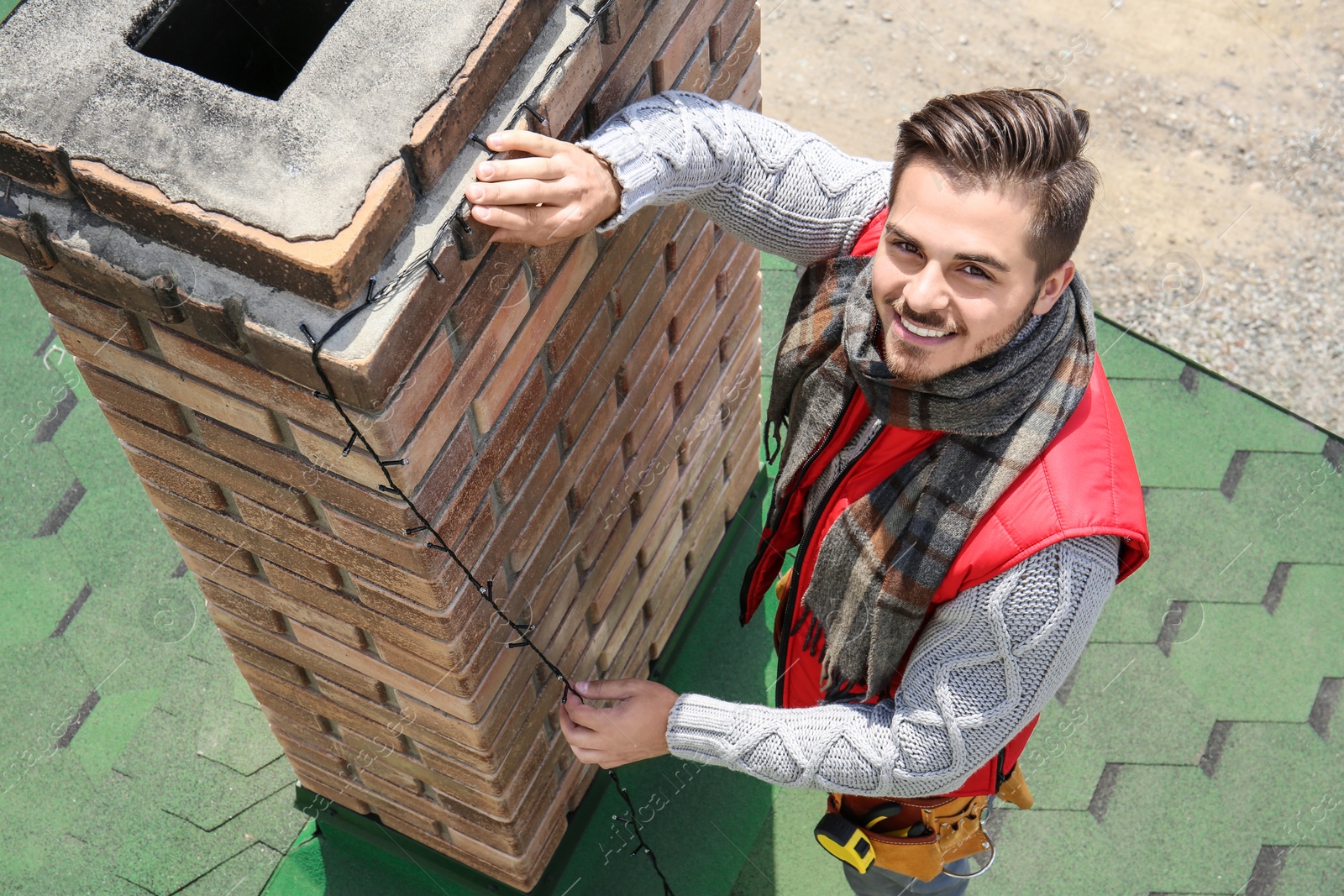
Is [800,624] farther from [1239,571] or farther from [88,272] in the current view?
[1239,571]

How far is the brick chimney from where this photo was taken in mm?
1442

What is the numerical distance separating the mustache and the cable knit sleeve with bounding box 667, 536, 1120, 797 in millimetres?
363

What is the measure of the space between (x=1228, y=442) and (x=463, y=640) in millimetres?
2812

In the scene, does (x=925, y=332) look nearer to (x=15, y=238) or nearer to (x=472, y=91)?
(x=472, y=91)

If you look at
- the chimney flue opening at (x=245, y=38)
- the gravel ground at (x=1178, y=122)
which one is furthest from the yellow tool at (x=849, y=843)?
the gravel ground at (x=1178, y=122)

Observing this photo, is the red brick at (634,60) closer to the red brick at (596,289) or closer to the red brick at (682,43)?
the red brick at (682,43)

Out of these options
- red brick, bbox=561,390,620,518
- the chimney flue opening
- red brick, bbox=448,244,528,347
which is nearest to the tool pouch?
red brick, bbox=561,390,620,518

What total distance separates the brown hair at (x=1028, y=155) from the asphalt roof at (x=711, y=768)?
183cm

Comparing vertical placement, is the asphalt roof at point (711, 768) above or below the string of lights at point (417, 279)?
below

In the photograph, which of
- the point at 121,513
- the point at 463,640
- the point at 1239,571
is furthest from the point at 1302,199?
the point at 121,513

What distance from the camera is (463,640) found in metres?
1.95

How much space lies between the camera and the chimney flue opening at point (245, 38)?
65.2 inches

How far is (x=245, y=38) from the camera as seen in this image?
1806 millimetres

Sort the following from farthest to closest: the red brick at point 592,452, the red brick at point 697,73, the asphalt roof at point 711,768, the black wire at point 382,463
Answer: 1. the asphalt roof at point 711,768
2. the red brick at point 592,452
3. the red brick at point 697,73
4. the black wire at point 382,463
